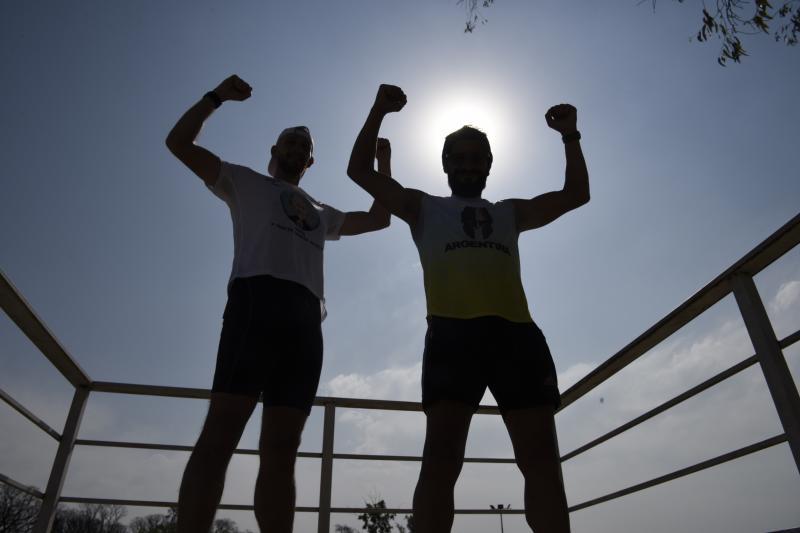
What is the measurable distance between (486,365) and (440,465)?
28cm

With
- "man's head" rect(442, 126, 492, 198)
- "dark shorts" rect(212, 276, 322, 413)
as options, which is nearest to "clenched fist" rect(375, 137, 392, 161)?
"man's head" rect(442, 126, 492, 198)

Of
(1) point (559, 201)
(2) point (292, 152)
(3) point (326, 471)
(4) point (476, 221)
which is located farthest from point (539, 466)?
(3) point (326, 471)

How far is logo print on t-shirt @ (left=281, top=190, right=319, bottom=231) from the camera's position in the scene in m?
1.83

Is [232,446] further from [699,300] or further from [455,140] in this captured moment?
[699,300]

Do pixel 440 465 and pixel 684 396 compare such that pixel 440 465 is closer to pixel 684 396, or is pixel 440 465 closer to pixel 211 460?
pixel 211 460

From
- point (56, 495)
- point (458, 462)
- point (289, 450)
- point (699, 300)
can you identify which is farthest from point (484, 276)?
point (56, 495)

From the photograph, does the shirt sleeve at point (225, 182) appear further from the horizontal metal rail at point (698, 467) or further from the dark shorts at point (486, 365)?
the horizontal metal rail at point (698, 467)

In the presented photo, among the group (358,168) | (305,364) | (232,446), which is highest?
(358,168)

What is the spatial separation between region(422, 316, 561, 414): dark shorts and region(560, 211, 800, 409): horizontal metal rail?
94cm

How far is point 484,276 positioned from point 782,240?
1028 mm

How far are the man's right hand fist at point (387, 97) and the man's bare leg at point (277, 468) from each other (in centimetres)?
102

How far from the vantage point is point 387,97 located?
5.34 ft

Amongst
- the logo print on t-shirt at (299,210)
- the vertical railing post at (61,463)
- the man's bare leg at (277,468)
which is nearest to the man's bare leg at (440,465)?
the man's bare leg at (277,468)

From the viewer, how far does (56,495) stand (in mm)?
2348
